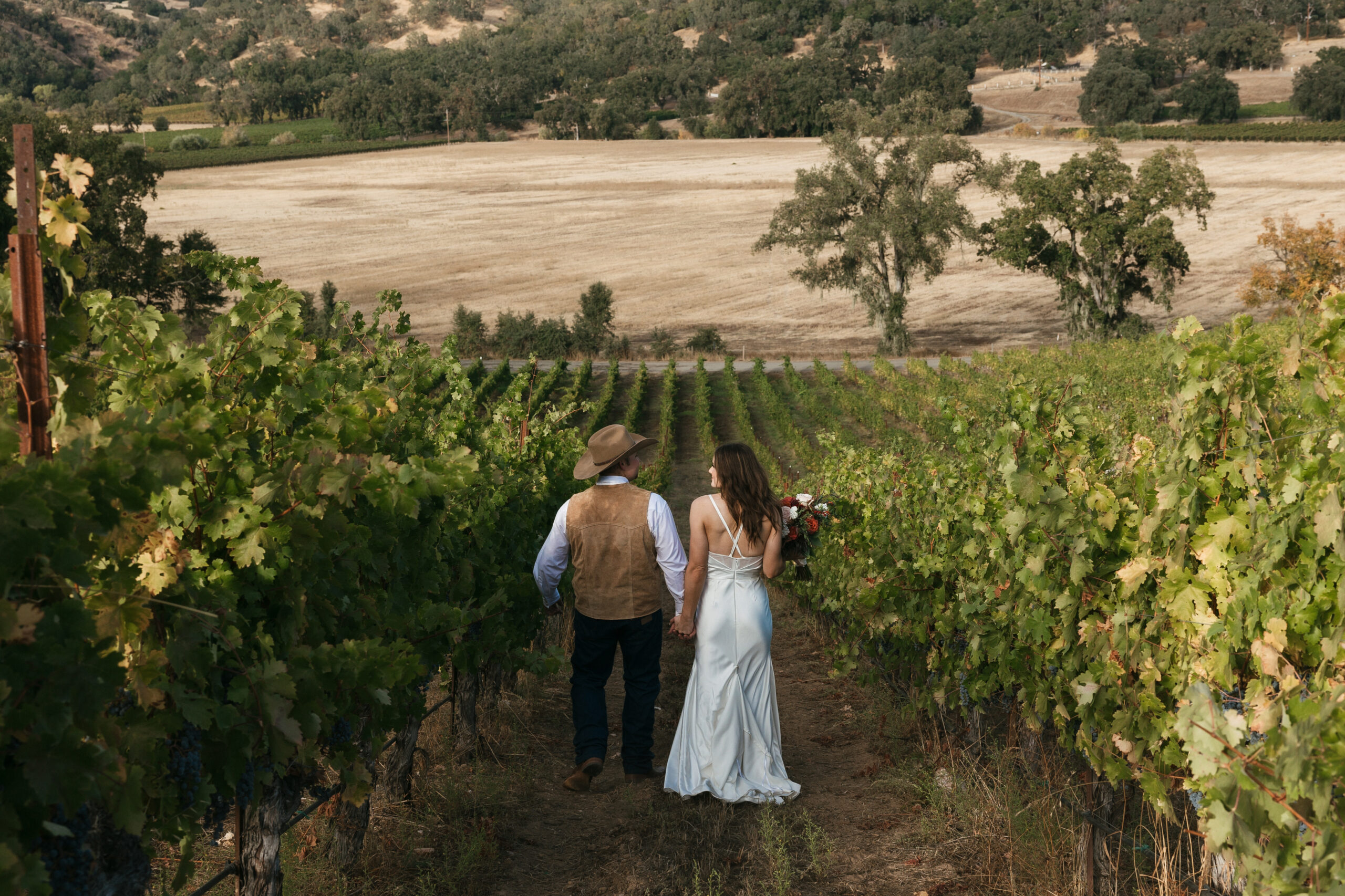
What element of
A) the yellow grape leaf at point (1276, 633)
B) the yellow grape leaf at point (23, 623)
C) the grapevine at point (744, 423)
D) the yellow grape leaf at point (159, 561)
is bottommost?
the grapevine at point (744, 423)

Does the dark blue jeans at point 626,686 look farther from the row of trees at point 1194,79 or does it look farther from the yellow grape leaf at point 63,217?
the row of trees at point 1194,79

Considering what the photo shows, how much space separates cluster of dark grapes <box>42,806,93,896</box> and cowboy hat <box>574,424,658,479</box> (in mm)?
2813

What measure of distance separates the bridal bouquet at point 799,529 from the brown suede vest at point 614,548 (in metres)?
0.68

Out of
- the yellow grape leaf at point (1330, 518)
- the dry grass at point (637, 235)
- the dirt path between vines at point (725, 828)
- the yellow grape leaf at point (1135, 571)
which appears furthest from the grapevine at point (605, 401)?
the yellow grape leaf at point (1330, 518)

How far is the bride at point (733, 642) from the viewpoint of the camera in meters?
5.09

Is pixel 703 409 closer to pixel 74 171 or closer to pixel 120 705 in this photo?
pixel 120 705

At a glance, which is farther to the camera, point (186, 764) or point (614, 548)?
point (614, 548)

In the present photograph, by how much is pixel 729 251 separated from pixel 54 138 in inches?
1091

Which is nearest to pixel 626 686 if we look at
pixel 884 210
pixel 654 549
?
pixel 654 549

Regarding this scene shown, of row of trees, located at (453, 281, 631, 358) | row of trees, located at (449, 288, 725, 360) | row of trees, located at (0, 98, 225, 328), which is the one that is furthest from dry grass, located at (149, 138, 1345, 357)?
row of trees, located at (0, 98, 225, 328)

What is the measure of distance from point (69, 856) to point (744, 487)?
10.3 feet

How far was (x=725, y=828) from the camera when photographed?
483cm

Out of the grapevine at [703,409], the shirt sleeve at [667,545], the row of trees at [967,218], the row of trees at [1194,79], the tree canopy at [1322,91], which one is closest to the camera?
the shirt sleeve at [667,545]

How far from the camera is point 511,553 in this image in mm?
6250
